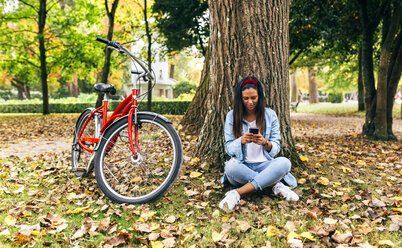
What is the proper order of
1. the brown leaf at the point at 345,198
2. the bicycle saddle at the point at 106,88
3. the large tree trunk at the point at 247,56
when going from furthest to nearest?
the large tree trunk at the point at 247,56 → the bicycle saddle at the point at 106,88 → the brown leaf at the point at 345,198

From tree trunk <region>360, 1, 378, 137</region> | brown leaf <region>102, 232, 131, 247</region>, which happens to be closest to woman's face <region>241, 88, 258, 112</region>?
brown leaf <region>102, 232, 131, 247</region>

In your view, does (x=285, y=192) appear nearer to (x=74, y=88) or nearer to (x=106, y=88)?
(x=106, y=88)

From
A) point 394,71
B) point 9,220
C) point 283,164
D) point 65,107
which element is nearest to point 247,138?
point 283,164

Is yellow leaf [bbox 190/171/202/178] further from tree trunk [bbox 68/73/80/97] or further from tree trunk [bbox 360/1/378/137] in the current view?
tree trunk [bbox 68/73/80/97]

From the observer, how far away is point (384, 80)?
6.87m

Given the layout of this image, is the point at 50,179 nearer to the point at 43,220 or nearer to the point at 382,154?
the point at 43,220

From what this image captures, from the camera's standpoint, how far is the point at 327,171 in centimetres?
417

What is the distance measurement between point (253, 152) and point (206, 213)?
2.92 feet

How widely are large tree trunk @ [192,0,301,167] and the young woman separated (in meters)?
0.47

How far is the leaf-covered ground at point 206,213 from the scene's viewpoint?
246cm

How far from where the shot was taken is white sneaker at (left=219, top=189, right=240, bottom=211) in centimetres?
299

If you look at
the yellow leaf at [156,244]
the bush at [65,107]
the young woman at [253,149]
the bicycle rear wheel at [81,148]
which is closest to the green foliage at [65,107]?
the bush at [65,107]

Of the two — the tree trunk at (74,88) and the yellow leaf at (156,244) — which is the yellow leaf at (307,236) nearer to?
the yellow leaf at (156,244)

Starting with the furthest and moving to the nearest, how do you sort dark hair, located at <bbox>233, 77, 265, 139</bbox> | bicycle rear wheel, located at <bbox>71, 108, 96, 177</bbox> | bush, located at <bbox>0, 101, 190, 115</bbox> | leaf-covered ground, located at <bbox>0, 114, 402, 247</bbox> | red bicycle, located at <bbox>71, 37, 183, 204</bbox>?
bush, located at <bbox>0, 101, 190, 115</bbox> → bicycle rear wheel, located at <bbox>71, 108, 96, 177</bbox> → dark hair, located at <bbox>233, 77, 265, 139</bbox> → red bicycle, located at <bbox>71, 37, 183, 204</bbox> → leaf-covered ground, located at <bbox>0, 114, 402, 247</bbox>
